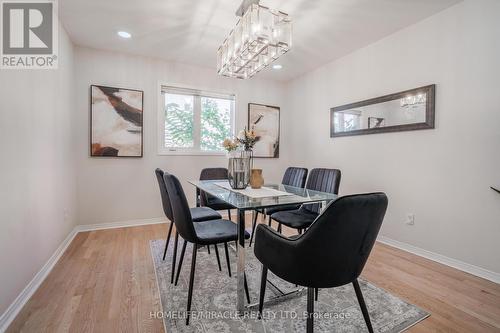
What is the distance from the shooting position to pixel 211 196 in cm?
288

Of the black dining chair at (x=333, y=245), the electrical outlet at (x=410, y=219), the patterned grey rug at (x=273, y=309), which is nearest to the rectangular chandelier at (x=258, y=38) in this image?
the black dining chair at (x=333, y=245)

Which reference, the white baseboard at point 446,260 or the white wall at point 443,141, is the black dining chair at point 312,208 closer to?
the white wall at point 443,141

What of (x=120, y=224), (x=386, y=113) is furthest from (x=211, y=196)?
(x=386, y=113)

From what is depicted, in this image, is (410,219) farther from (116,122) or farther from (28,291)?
(116,122)

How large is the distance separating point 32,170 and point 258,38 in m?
2.11

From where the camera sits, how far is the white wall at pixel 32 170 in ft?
5.02

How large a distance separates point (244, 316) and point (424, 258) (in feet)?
7.02

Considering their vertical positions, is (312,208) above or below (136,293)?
above

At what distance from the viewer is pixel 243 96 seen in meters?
4.28

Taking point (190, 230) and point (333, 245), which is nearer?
point (333, 245)

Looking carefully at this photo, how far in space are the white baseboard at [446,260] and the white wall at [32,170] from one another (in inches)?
140

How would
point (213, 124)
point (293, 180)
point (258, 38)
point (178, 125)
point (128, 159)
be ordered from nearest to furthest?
1. point (258, 38)
2. point (293, 180)
3. point (128, 159)
4. point (178, 125)
5. point (213, 124)

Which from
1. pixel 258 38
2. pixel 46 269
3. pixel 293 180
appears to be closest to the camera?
pixel 258 38

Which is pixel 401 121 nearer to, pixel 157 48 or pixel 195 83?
pixel 195 83
